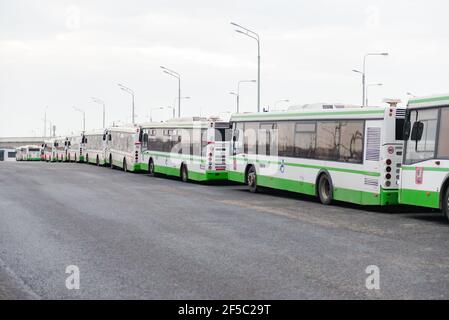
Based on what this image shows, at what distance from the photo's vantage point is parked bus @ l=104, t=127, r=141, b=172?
4038 centimetres

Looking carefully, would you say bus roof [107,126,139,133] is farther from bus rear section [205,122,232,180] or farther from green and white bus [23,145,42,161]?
green and white bus [23,145,42,161]

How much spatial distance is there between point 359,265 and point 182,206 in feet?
31.7

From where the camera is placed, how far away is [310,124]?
70.7ft

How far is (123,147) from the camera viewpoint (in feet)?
144

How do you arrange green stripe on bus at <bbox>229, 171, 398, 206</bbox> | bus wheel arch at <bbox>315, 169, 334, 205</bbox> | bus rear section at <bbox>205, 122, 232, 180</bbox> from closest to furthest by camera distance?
green stripe on bus at <bbox>229, 171, 398, 206</bbox>
bus wheel arch at <bbox>315, 169, 334, 205</bbox>
bus rear section at <bbox>205, 122, 232, 180</bbox>

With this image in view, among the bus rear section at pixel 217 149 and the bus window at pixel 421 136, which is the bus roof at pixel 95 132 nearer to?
the bus rear section at pixel 217 149

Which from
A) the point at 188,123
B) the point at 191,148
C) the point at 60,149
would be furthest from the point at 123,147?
the point at 60,149

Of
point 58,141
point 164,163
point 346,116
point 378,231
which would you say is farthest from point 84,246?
point 58,141

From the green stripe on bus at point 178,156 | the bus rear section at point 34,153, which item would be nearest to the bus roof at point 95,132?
the green stripe on bus at point 178,156

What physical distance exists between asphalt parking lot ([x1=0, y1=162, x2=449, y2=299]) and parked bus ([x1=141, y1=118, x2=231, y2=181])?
354 inches

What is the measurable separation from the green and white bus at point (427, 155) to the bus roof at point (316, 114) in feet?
4.14

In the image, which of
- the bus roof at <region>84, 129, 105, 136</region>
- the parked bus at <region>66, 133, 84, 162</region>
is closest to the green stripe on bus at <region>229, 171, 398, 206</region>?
the bus roof at <region>84, 129, 105, 136</region>

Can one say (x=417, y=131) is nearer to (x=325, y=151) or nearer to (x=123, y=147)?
(x=325, y=151)
